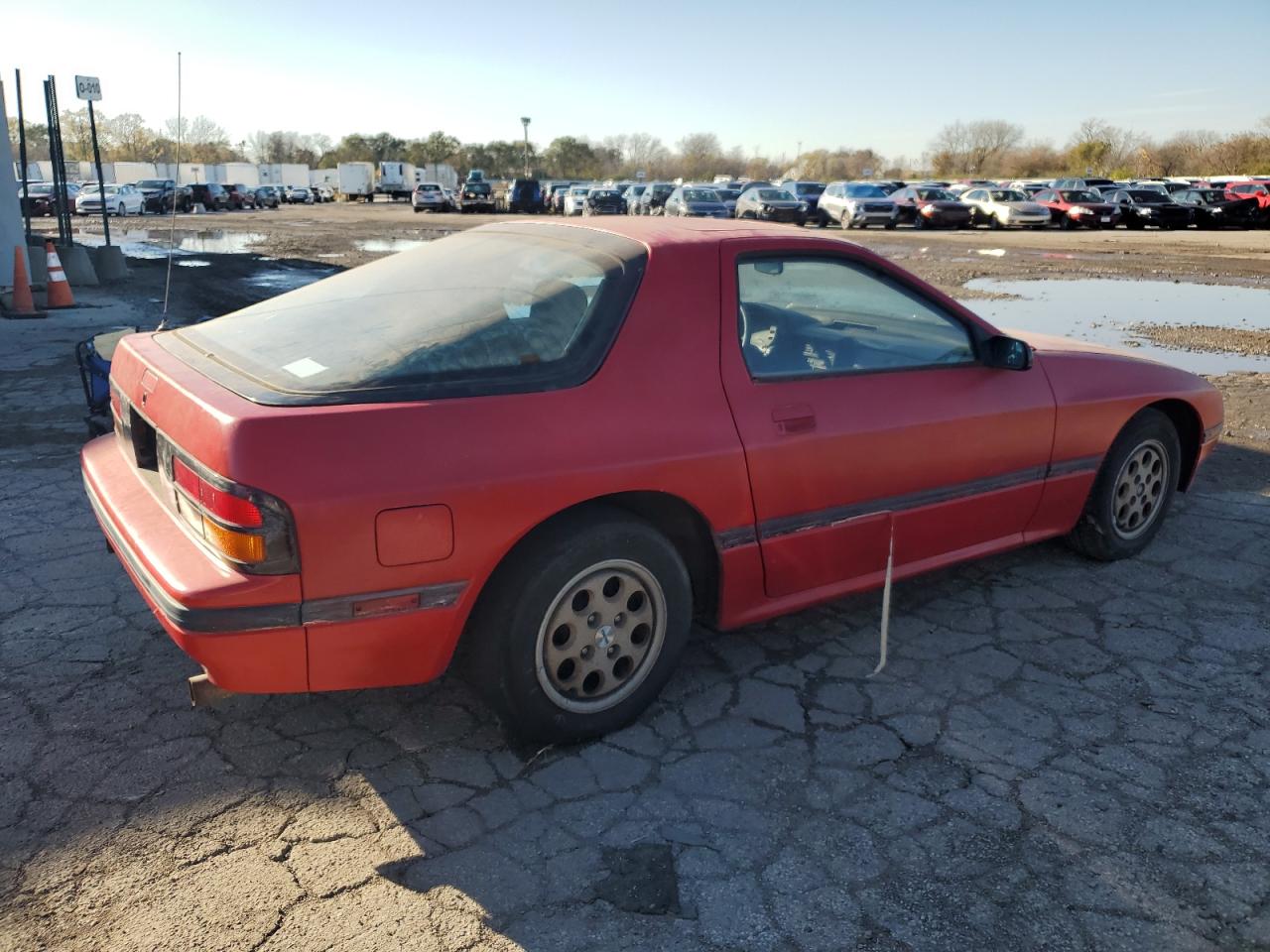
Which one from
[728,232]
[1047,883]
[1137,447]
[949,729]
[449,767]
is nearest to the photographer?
[1047,883]

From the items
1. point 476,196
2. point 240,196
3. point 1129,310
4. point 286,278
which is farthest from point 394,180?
point 1129,310

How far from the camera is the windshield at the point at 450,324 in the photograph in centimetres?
260

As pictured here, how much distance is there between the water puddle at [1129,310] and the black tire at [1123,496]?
473cm

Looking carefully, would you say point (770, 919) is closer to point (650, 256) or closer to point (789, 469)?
point (789, 469)

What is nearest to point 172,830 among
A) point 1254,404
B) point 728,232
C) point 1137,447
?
point 728,232

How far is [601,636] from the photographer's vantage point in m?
2.81

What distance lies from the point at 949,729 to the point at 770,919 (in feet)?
3.48

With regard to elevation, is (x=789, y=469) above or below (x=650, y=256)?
below

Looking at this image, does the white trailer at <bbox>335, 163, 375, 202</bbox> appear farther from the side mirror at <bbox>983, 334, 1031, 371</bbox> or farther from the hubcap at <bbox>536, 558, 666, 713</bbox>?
the hubcap at <bbox>536, 558, 666, 713</bbox>

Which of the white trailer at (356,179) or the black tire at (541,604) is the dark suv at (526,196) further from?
the black tire at (541,604)

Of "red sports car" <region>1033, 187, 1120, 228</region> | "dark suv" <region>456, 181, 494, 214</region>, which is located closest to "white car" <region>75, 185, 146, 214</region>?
"dark suv" <region>456, 181, 494, 214</region>

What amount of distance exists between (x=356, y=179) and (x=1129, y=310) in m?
65.1

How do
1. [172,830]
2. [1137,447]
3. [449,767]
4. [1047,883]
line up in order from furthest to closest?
[1137,447], [449,767], [172,830], [1047,883]

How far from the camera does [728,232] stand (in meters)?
3.21
